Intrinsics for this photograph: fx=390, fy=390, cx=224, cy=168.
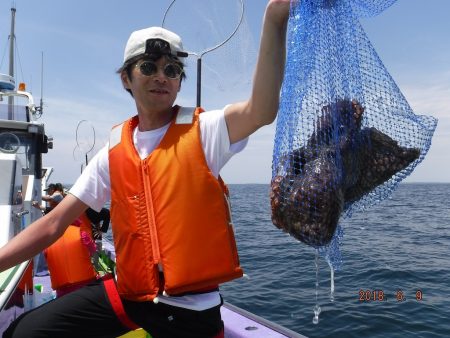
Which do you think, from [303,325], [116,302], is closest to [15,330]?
[116,302]

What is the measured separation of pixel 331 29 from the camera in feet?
5.50

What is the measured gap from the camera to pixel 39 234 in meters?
2.10

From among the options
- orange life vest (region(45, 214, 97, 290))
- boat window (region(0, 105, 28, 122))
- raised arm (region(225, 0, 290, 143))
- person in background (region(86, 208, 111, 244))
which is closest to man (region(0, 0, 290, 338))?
raised arm (region(225, 0, 290, 143))

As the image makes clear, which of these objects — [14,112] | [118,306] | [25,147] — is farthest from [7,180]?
[118,306]

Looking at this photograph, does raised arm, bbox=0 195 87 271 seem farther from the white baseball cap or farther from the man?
the white baseball cap

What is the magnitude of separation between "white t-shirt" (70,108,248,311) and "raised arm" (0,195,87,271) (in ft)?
0.27

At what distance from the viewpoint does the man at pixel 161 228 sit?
6.17ft

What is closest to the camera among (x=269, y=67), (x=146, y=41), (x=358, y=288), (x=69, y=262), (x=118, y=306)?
(x=269, y=67)

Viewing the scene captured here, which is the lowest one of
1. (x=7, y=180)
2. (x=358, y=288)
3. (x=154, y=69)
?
(x=358, y=288)

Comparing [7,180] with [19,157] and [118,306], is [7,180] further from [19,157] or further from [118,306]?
[118,306]

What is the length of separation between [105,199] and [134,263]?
0.48 metres

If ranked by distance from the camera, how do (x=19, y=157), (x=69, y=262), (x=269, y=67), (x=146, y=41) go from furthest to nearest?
(x=19, y=157) < (x=69, y=262) < (x=146, y=41) < (x=269, y=67)

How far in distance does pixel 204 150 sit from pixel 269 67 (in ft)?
1.98

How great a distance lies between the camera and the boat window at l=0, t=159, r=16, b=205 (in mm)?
3773
